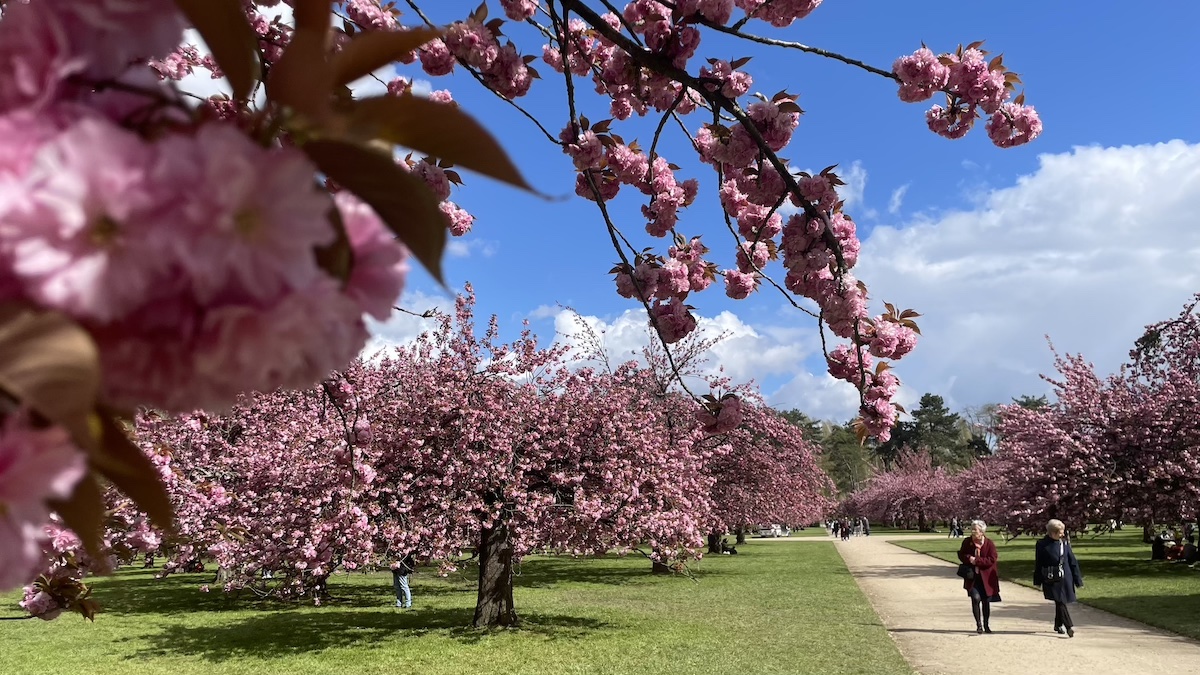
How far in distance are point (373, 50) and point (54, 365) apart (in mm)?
289

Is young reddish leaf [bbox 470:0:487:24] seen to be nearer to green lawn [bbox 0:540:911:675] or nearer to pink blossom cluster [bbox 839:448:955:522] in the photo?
green lawn [bbox 0:540:911:675]

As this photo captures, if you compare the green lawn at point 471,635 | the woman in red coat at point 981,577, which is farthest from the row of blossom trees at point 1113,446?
the woman in red coat at point 981,577

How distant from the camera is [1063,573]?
9852mm

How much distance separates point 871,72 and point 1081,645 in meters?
9.31

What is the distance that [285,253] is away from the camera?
17.0 inches

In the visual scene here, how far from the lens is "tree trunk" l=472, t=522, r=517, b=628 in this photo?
11328mm

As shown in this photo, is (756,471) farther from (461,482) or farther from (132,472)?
(132,472)

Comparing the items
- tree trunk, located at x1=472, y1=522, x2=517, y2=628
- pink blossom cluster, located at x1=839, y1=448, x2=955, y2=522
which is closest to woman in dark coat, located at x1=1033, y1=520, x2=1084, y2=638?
tree trunk, located at x1=472, y1=522, x2=517, y2=628

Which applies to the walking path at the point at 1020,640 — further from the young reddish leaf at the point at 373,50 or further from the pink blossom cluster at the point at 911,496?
the pink blossom cluster at the point at 911,496

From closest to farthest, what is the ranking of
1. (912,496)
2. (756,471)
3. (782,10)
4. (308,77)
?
1. (308,77)
2. (782,10)
3. (756,471)
4. (912,496)

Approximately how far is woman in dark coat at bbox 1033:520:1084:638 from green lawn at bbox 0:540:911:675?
2.22 meters

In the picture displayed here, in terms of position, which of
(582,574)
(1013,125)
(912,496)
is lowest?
(582,574)

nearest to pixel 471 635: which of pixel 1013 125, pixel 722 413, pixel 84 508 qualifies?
pixel 722 413

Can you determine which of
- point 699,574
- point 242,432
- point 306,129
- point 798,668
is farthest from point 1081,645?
point 242,432
